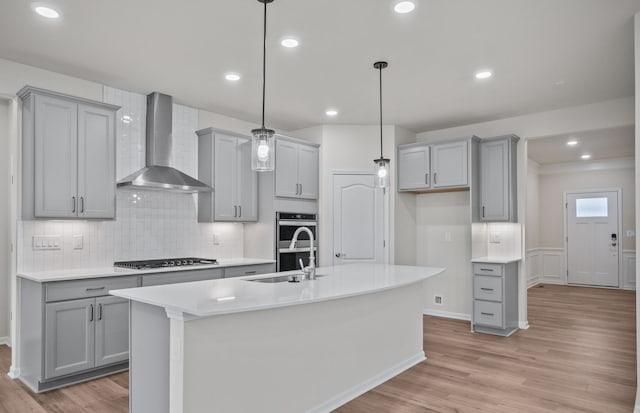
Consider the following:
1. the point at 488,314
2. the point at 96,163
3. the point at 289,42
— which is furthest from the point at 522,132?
the point at 96,163

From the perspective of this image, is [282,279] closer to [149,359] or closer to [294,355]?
[294,355]

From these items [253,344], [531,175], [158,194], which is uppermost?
[531,175]

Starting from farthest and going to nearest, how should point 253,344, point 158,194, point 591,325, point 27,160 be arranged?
point 591,325 → point 158,194 → point 27,160 → point 253,344

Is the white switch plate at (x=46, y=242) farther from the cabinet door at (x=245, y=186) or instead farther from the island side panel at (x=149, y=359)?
the cabinet door at (x=245, y=186)

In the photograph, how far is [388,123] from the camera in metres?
5.79

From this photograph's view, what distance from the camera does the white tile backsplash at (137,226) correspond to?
3885 mm

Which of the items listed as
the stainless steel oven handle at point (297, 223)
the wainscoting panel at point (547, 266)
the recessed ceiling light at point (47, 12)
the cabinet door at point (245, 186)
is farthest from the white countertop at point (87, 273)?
the wainscoting panel at point (547, 266)

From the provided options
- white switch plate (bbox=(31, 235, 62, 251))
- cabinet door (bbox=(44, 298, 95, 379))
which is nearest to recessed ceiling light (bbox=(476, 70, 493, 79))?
cabinet door (bbox=(44, 298, 95, 379))

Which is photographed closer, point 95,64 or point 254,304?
point 254,304

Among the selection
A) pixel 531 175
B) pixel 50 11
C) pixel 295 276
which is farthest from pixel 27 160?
pixel 531 175

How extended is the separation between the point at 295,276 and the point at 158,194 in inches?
89.5

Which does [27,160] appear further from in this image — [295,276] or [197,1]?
[295,276]

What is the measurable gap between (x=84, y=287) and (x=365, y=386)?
2.44 metres

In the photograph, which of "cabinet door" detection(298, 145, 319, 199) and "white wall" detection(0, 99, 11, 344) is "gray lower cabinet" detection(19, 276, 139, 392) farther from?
"cabinet door" detection(298, 145, 319, 199)
